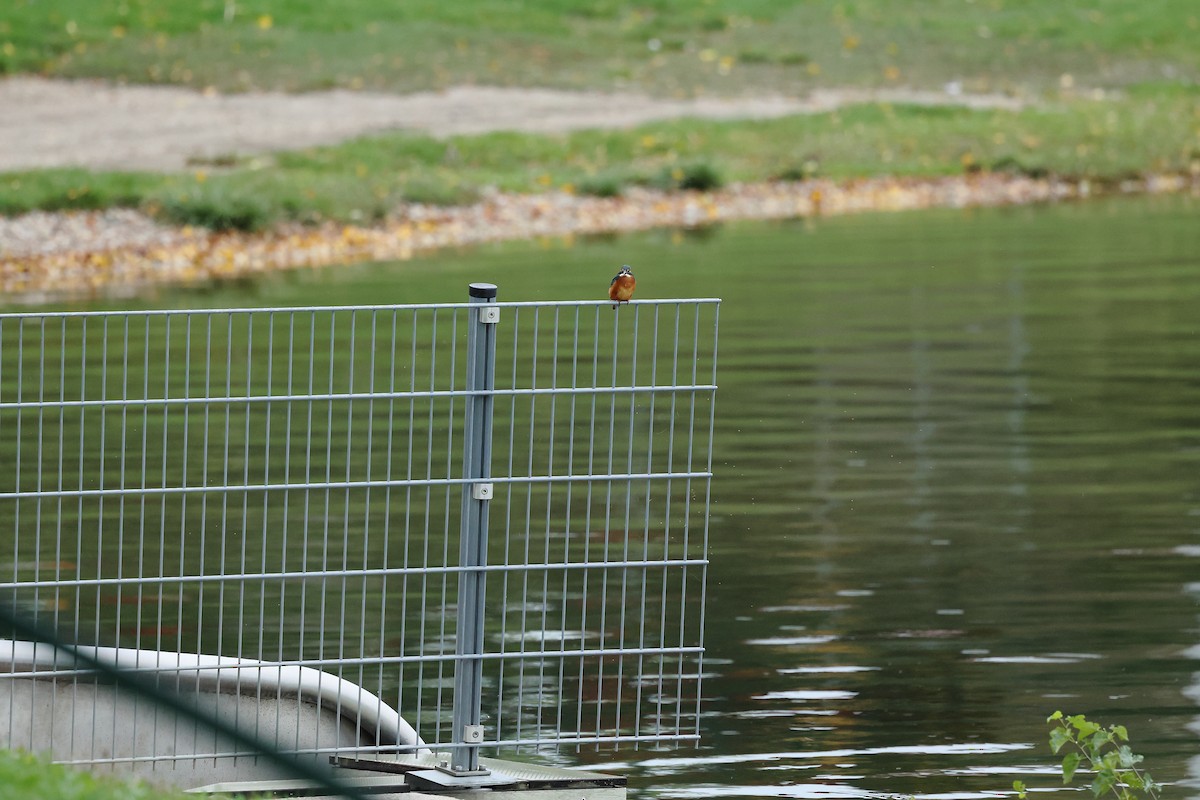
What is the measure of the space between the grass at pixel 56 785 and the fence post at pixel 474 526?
1.07m

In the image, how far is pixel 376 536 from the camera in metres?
10.9

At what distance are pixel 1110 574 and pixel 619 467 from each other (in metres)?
4.00

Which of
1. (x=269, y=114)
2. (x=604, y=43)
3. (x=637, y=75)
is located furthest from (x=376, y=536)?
(x=604, y=43)

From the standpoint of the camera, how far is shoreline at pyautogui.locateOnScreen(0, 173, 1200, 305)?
72.8 ft

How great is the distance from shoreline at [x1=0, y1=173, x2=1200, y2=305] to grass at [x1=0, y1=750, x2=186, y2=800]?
48.2ft

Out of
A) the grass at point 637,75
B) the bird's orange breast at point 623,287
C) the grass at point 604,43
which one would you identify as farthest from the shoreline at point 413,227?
the bird's orange breast at point 623,287

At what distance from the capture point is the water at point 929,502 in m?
7.33

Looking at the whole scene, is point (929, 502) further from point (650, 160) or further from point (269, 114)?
point (269, 114)

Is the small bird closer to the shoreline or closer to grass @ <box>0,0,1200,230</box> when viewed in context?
the shoreline

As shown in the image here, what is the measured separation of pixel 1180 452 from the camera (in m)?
12.4

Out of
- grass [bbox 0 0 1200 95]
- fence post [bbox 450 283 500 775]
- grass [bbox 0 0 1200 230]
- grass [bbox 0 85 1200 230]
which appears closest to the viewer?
fence post [bbox 450 283 500 775]

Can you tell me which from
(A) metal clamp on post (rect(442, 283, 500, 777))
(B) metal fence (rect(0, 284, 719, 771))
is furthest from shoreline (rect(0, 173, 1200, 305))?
(A) metal clamp on post (rect(442, 283, 500, 777))

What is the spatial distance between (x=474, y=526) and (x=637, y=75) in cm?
3151

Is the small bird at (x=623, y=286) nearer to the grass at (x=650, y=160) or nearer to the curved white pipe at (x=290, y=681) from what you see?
the curved white pipe at (x=290, y=681)
